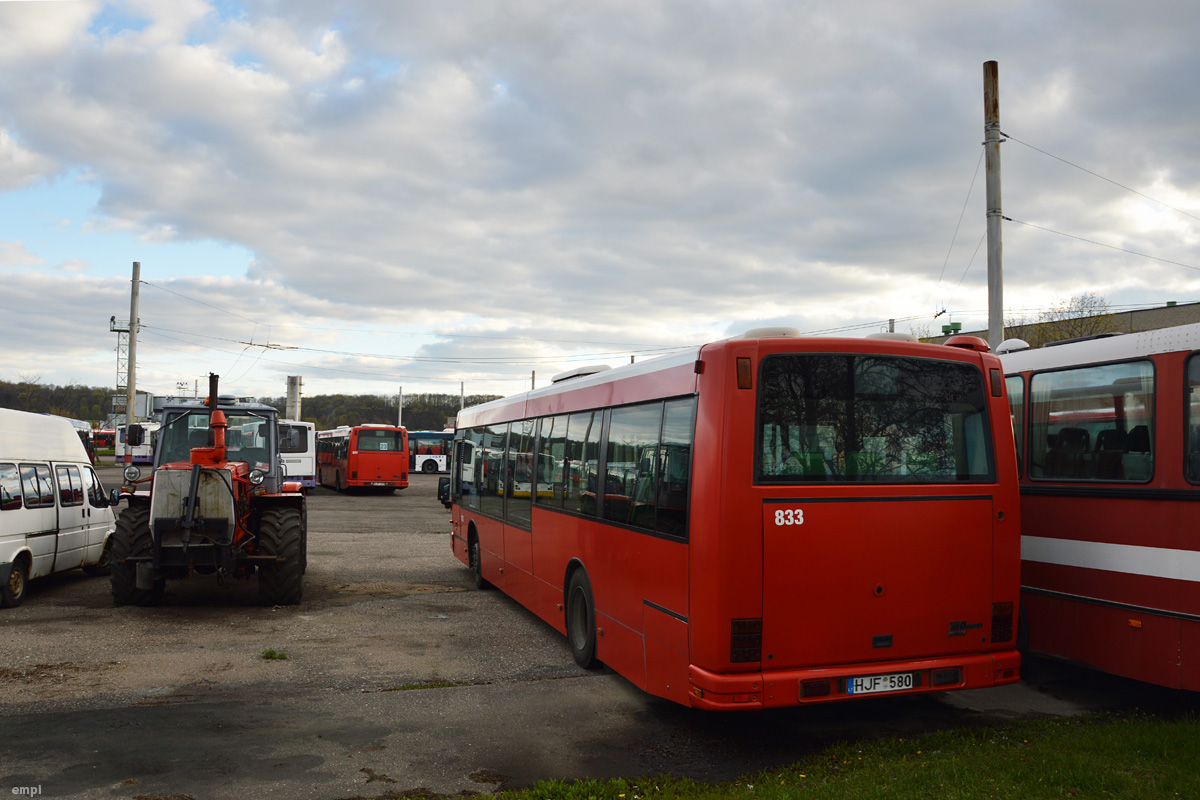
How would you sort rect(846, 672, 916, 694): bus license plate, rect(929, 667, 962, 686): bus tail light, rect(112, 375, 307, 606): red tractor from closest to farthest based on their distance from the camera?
rect(846, 672, 916, 694): bus license plate < rect(929, 667, 962, 686): bus tail light < rect(112, 375, 307, 606): red tractor

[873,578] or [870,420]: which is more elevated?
[870,420]

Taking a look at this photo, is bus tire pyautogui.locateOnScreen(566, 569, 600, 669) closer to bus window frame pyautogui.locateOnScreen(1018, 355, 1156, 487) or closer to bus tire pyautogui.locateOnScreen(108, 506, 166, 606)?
bus window frame pyautogui.locateOnScreen(1018, 355, 1156, 487)

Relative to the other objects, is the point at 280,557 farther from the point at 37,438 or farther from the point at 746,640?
the point at 746,640

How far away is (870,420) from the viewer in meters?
5.81

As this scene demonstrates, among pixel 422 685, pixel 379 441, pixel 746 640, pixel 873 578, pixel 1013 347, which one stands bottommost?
pixel 422 685

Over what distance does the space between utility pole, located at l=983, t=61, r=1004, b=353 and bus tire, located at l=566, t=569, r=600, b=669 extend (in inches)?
351

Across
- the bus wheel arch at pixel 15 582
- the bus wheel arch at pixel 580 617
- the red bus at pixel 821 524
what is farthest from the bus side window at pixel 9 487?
the red bus at pixel 821 524

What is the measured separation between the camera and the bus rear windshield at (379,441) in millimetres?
36594

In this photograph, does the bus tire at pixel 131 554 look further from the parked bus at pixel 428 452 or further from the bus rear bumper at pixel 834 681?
the parked bus at pixel 428 452

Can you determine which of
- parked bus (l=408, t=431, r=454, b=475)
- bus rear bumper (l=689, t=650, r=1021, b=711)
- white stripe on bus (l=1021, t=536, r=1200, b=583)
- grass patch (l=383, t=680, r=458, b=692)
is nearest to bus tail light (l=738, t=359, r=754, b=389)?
bus rear bumper (l=689, t=650, r=1021, b=711)

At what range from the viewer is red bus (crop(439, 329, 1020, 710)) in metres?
5.44

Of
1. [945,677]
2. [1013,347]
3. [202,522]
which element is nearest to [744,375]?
[945,677]

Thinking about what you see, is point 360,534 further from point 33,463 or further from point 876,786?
point 876,786

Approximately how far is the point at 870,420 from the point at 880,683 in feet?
5.48
